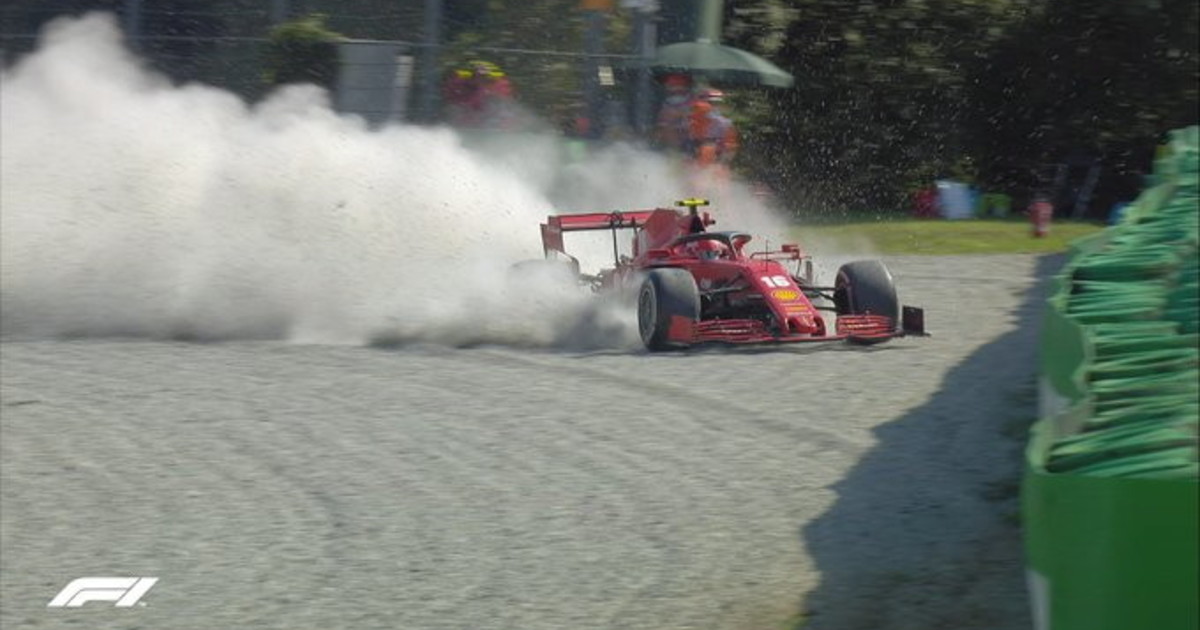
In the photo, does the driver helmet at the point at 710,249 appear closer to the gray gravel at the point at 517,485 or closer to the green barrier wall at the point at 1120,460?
the gray gravel at the point at 517,485

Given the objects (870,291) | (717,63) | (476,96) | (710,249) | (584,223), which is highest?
(717,63)

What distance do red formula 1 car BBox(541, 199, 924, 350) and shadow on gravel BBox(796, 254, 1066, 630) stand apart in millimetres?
1458

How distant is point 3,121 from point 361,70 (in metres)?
5.15

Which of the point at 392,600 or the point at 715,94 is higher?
the point at 715,94

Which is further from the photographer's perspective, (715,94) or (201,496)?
(715,94)

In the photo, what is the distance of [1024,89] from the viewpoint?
70.3 feet

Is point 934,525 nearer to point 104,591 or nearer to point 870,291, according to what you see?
point 104,591

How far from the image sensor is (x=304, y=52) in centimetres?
1889

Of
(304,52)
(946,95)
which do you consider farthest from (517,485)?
(946,95)

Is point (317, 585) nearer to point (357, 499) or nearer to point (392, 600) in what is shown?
point (392, 600)

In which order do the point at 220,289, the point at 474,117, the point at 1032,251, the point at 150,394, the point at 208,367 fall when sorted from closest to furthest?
→ 1. the point at 150,394
2. the point at 208,367
3. the point at 220,289
4. the point at 1032,251
5. the point at 474,117

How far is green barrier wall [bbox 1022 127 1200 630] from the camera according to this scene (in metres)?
3.41

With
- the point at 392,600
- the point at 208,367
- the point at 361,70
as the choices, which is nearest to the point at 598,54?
the point at 361,70

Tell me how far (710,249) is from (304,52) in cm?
877
